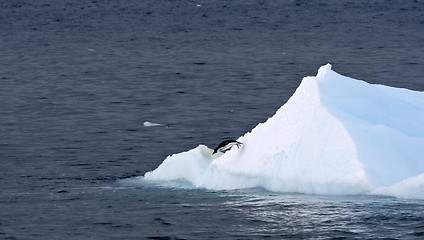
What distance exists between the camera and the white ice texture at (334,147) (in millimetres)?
19281

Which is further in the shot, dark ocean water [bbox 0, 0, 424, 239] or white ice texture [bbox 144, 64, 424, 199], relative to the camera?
white ice texture [bbox 144, 64, 424, 199]

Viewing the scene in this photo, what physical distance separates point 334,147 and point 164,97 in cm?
2136

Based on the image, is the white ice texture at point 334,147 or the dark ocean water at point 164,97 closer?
the dark ocean water at point 164,97

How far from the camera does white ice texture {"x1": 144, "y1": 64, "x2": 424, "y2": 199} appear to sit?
1928cm

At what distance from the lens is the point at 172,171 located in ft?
75.5

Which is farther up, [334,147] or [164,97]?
[164,97]

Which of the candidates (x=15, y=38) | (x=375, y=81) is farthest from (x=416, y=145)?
(x=15, y=38)

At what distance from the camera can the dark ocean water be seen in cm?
1833

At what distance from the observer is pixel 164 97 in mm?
40656

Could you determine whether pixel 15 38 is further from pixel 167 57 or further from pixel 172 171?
pixel 172 171

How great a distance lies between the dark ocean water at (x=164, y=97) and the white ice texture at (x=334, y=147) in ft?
1.26

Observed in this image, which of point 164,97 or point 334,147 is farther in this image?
point 164,97

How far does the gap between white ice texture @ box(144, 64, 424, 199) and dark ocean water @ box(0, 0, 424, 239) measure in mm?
384

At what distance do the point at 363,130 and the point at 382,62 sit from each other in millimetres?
32112
